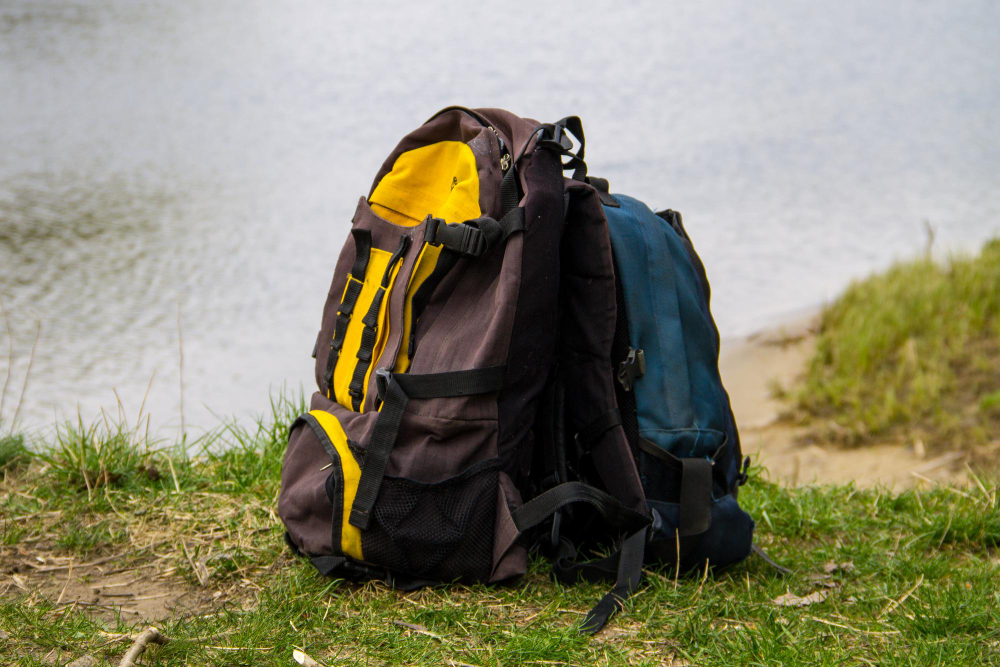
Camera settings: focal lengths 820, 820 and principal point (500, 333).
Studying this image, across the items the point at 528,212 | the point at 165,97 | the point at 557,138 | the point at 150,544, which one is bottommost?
the point at 150,544

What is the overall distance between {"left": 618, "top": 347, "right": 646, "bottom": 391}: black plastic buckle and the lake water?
2.51m

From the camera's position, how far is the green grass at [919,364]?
423cm

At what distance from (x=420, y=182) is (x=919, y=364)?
3.64m

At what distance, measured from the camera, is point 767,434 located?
469cm

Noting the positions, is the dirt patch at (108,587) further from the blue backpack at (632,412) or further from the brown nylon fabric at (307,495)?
the blue backpack at (632,412)

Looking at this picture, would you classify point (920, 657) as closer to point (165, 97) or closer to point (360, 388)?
point (360, 388)

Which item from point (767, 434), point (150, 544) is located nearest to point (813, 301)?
point (767, 434)

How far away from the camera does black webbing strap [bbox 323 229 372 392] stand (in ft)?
6.48

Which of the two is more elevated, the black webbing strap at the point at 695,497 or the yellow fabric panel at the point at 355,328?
the yellow fabric panel at the point at 355,328

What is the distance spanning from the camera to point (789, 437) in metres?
4.59

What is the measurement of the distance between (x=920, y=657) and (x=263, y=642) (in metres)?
1.22

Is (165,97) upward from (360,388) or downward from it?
upward

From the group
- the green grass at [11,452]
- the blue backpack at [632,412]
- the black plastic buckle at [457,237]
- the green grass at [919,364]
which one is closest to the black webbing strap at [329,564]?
the blue backpack at [632,412]

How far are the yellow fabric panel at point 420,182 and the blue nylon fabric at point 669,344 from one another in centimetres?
37
